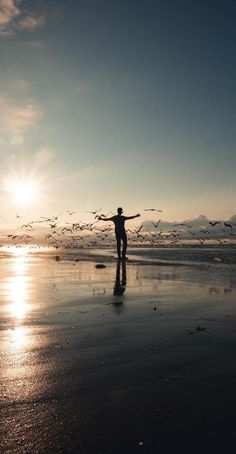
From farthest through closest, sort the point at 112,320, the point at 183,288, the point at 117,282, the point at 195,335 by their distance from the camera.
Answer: the point at 117,282, the point at 183,288, the point at 112,320, the point at 195,335

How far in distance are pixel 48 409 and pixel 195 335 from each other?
3236 millimetres

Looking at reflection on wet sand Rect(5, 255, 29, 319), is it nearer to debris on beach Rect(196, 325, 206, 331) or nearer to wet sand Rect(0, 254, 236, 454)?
wet sand Rect(0, 254, 236, 454)

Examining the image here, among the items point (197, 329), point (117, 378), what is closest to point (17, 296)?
point (197, 329)

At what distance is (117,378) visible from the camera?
4.22 m

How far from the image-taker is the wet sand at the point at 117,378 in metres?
3.03

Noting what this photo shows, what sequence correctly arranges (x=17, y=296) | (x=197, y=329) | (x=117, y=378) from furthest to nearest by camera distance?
(x=17, y=296) → (x=197, y=329) → (x=117, y=378)

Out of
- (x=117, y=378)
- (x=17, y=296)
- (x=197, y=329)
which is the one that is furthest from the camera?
(x=17, y=296)

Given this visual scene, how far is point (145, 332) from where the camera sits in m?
6.33

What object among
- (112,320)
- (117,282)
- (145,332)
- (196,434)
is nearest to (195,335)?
(145,332)

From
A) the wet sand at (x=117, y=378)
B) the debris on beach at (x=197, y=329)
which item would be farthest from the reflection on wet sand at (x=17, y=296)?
the debris on beach at (x=197, y=329)

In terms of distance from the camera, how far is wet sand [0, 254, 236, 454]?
3.03 metres

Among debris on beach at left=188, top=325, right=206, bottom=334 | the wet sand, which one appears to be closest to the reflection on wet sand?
the wet sand

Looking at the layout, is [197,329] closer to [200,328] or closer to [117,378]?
[200,328]

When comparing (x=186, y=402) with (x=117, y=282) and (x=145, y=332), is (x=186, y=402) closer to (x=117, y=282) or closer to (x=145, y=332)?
(x=145, y=332)
